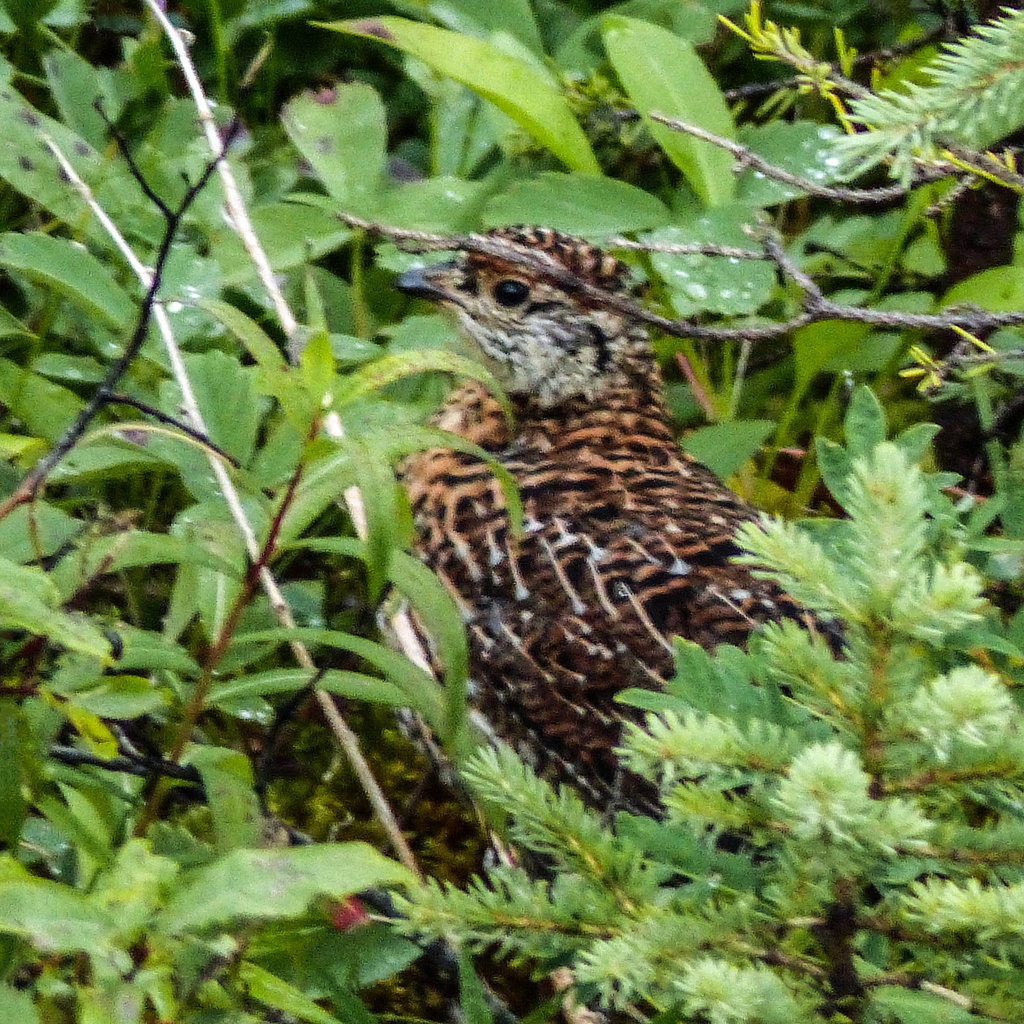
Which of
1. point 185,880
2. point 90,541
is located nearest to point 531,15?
point 90,541

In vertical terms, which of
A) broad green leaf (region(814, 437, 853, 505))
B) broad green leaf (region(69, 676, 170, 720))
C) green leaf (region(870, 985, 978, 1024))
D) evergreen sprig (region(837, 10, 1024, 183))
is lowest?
green leaf (region(870, 985, 978, 1024))

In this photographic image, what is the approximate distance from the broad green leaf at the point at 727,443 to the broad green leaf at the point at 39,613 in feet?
6.23

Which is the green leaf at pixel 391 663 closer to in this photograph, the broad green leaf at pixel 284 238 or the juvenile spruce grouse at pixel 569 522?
the juvenile spruce grouse at pixel 569 522

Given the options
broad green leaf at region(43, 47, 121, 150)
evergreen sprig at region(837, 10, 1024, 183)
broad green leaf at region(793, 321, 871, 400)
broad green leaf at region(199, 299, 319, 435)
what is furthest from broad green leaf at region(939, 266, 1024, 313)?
broad green leaf at region(43, 47, 121, 150)

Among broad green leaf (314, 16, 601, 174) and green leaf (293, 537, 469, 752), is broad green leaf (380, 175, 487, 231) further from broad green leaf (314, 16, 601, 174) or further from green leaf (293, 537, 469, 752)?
green leaf (293, 537, 469, 752)

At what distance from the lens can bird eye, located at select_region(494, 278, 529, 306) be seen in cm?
316

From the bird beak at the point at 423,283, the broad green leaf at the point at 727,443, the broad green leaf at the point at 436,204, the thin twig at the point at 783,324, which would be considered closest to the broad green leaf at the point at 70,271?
the thin twig at the point at 783,324

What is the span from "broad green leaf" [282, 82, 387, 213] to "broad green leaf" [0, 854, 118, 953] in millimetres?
2083

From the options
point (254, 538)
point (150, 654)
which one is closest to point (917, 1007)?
point (150, 654)

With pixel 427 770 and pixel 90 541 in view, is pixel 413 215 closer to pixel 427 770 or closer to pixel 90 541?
pixel 427 770

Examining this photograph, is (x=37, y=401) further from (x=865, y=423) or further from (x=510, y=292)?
(x=865, y=423)

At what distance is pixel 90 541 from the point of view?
1762 millimetres

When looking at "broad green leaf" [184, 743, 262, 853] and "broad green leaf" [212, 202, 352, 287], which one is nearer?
"broad green leaf" [184, 743, 262, 853]

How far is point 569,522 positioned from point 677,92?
113 centimetres
